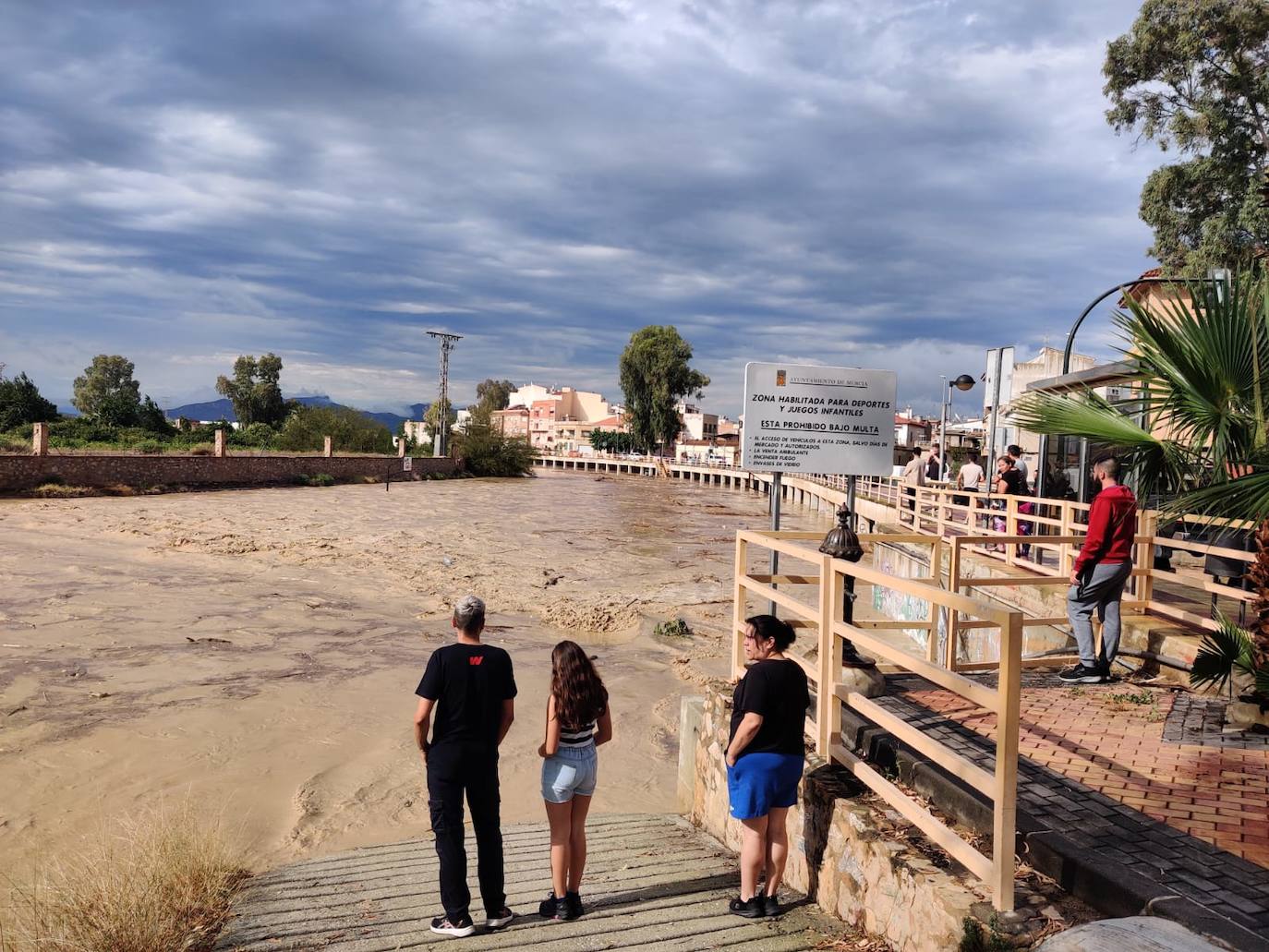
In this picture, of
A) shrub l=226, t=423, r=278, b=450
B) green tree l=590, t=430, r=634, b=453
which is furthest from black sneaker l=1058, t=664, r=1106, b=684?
green tree l=590, t=430, r=634, b=453

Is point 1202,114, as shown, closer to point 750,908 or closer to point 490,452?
point 750,908

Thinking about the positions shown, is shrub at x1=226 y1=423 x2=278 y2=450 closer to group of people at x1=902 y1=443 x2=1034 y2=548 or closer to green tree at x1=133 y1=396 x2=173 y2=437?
green tree at x1=133 y1=396 x2=173 y2=437

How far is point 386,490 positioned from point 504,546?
22270mm

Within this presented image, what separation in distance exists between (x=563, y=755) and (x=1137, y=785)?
8.85ft

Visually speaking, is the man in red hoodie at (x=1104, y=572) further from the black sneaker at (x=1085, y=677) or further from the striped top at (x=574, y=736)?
the striped top at (x=574, y=736)

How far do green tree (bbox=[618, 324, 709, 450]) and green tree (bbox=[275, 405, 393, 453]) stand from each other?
29875mm

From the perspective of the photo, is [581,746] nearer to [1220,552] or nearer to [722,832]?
[722,832]

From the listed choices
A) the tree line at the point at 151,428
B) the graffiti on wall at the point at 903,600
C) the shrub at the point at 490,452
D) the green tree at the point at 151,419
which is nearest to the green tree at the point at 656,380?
the shrub at the point at 490,452

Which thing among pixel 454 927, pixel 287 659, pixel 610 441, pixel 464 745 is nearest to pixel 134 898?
pixel 454 927

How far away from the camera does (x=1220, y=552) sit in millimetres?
6430

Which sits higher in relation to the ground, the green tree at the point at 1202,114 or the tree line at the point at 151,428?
the green tree at the point at 1202,114

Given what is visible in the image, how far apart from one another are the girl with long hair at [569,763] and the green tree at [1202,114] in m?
22.5

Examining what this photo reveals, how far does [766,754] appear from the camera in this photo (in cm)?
368

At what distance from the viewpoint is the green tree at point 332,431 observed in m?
56.7
